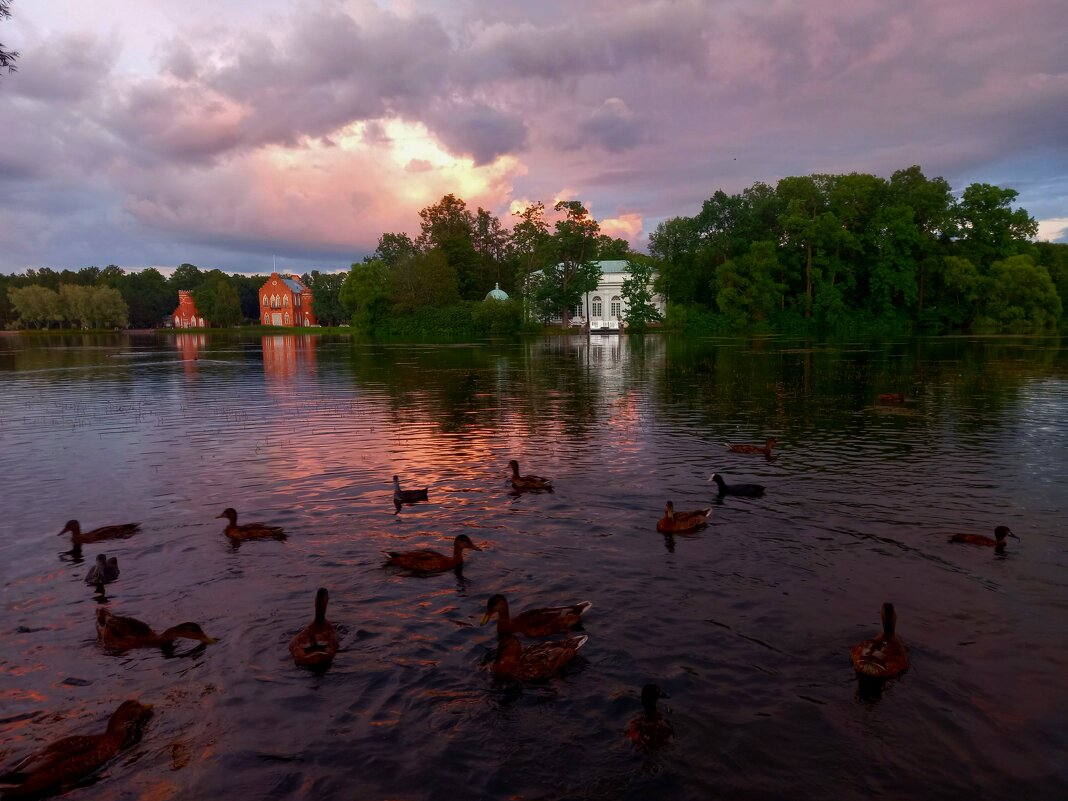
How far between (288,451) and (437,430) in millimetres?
6034

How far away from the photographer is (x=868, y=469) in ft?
61.8

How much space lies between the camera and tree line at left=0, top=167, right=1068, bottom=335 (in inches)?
4341

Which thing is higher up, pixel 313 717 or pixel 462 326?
pixel 462 326

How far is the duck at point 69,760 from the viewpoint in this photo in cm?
673

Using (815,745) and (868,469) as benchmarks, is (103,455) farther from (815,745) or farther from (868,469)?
(868,469)

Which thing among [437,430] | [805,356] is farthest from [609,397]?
[805,356]

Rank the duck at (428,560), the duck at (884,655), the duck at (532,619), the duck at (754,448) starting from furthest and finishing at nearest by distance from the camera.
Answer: the duck at (754,448)
the duck at (428,560)
the duck at (532,619)
the duck at (884,655)

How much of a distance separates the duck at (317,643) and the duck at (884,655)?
7269mm

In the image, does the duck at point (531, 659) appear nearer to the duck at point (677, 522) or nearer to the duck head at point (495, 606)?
the duck head at point (495, 606)

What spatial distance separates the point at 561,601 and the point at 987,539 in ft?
28.4

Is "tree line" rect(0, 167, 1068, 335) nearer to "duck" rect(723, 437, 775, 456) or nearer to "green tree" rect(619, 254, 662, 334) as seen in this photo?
"green tree" rect(619, 254, 662, 334)

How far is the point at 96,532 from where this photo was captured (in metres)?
13.7

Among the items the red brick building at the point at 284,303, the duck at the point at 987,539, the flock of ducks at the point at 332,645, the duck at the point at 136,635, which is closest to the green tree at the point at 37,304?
the red brick building at the point at 284,303

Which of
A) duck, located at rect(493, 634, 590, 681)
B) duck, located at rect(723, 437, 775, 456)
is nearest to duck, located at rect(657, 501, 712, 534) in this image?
duck, located at rect(493, 634, 590, 681)
